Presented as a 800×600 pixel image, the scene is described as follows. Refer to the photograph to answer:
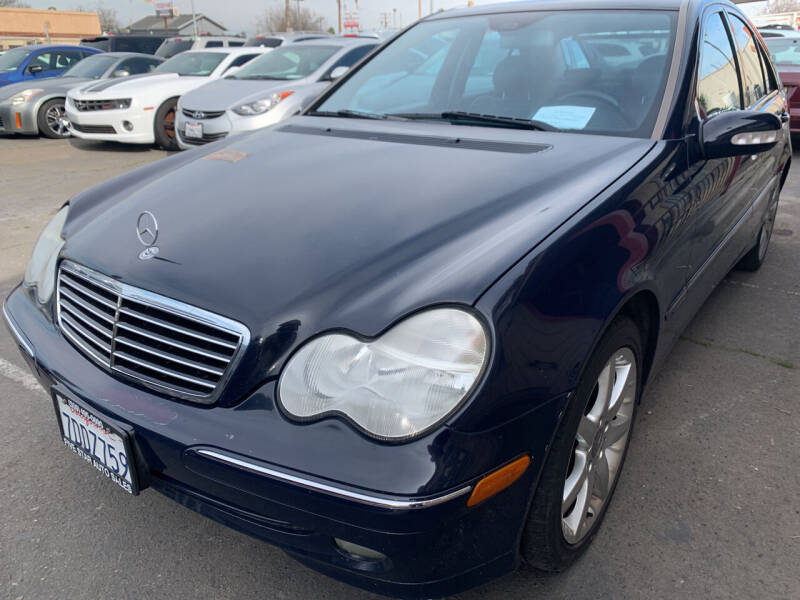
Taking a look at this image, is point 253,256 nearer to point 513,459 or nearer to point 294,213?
point 294,213

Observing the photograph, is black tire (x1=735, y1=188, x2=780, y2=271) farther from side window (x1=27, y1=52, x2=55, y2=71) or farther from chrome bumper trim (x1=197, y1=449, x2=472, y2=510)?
side window (x1=27, y1=52, x2=55, y2=71)

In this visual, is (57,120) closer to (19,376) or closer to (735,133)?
(19,376)

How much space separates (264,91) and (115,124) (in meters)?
2.57

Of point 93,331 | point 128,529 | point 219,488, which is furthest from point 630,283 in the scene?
point 128,529

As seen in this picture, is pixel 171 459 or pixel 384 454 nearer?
pixel 384 454

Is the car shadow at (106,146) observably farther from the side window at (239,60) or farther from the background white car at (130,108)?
the side window at (239,60)

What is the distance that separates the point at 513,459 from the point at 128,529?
1.28 m

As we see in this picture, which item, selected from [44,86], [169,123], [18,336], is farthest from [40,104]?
[18,336]

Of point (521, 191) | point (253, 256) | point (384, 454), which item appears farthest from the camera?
point (521, 191)

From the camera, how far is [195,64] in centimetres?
1016

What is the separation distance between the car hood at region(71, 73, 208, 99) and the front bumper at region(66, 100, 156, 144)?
254 mm

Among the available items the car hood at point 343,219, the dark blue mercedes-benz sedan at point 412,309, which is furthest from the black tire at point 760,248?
the car hood at point 343,219

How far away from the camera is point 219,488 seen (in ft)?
4.93

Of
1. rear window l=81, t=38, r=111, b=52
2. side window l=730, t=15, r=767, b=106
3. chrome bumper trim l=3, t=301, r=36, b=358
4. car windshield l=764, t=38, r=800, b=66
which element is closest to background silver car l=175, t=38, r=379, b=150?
side window l=730, t=15, r=767, b=106
